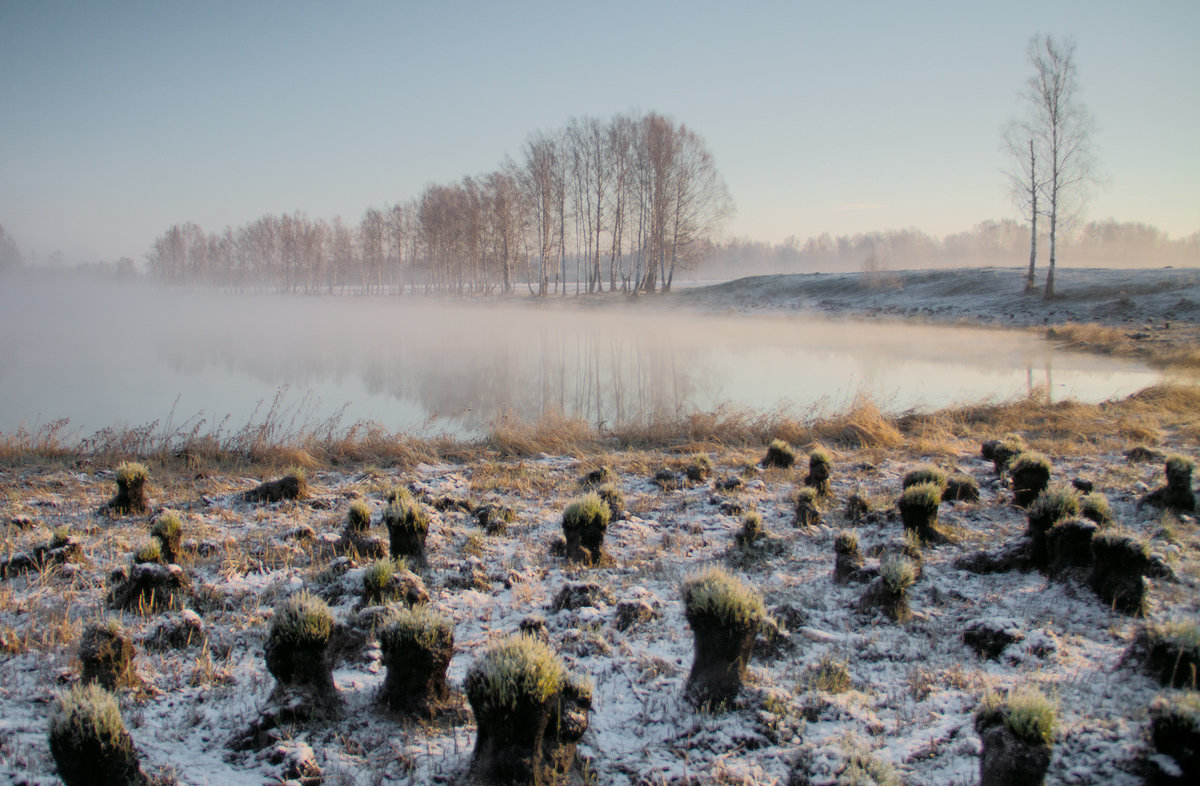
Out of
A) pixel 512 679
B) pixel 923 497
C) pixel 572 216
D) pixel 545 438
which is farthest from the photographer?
pixel 572 216

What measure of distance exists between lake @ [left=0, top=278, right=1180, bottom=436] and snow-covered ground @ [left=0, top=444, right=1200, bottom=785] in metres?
5.39

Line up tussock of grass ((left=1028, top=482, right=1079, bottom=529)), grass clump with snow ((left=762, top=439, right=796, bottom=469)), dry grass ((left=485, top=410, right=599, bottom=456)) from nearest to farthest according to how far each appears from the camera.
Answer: tussock of grass ((left=1028, top=482, right=1079, bottom=529))
grass clump with snow ((left=762, top=439, right=796, bottom=469))
dry grass ((left=485, top=410, right=599, bottom=456))

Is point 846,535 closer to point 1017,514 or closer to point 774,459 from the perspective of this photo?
point 1017,514

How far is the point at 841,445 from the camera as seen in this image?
9.79m

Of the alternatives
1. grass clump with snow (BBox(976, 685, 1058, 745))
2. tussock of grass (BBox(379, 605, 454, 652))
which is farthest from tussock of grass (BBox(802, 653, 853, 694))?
tussock of grass (BBox(379, 605, 454, 652))

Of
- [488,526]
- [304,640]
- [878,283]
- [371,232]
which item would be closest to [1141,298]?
[878,283]

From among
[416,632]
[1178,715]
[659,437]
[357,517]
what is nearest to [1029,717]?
[1178,715]

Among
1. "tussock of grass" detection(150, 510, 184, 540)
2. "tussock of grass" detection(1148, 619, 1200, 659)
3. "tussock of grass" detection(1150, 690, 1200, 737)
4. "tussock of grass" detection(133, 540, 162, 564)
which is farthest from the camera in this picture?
"tussock of grass" detection(150, 510, 184, 540)

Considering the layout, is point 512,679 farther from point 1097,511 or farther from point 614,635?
point 1097,511

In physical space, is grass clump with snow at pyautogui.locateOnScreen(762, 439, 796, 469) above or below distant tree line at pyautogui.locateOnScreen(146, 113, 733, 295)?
below

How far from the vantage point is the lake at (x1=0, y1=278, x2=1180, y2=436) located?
44.2 feet

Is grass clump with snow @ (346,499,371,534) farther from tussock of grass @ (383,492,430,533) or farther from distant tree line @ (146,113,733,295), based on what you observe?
distant tree line @ (146,113,733,295)

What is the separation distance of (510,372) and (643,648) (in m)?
15.8

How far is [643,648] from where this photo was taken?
3688mm
